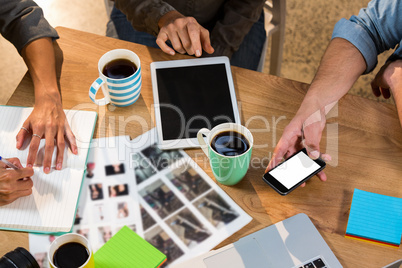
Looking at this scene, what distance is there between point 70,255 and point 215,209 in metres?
0.33

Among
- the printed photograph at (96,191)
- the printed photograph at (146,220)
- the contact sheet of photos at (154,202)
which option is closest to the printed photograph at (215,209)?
the contact sheet of photos at (154,202)

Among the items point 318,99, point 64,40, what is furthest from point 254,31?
point 64,40

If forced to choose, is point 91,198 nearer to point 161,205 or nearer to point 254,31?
point 161,205

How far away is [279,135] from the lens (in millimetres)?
1056

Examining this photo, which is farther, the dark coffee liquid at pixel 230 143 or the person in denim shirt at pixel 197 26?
the person in denim shirt at pixel 197 26

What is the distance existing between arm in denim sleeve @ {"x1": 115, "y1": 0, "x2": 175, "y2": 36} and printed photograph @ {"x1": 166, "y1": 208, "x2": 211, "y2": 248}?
26.1 inches

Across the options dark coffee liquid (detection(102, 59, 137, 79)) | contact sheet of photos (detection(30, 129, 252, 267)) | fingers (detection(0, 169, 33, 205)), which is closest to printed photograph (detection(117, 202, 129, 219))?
contact sheet of photos (detection(30, 129, 252, 267))

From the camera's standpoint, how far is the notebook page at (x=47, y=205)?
0.89 meters

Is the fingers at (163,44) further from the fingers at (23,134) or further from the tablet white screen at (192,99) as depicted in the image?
the fingers at (23,134)

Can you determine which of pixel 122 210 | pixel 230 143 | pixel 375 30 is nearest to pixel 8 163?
pixel 122 210

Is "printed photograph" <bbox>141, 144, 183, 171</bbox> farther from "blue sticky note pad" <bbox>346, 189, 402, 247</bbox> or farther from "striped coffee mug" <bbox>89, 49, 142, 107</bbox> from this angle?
"blue sticky note pad" <bbox>346, 189, 402, 247</bbox>

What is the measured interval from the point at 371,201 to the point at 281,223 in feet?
0.73

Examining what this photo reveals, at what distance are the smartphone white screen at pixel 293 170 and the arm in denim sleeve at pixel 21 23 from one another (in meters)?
0.73

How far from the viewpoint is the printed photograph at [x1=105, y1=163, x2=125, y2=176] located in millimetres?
985
